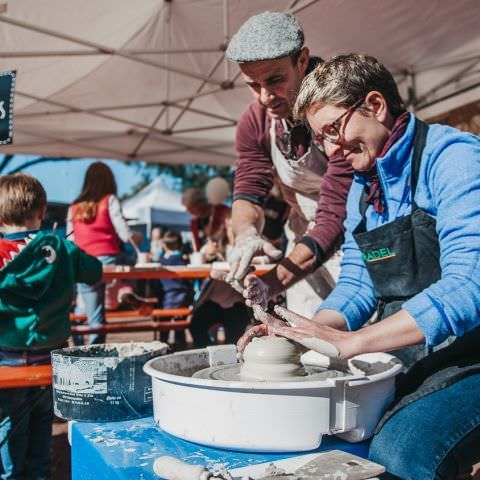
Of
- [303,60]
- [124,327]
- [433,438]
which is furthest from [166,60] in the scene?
[433,438]

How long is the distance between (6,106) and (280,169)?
1.49 meters

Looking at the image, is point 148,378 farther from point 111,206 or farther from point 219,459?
point 111,206

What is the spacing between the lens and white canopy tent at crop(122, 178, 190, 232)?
38.7ft

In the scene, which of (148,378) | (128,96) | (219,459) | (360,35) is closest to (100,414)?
(148,378)

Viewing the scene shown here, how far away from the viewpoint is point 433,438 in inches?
39.5

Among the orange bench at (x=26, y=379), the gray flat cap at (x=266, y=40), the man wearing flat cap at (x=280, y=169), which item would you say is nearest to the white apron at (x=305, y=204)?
the man wearing flat cap at (x=280, y=169)

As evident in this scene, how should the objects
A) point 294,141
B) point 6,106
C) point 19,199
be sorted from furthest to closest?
point 6,106
point 19,199
point 294,141

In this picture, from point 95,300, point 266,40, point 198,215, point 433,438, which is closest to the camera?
point 433,438

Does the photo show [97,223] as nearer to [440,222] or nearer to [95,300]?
[95,300]

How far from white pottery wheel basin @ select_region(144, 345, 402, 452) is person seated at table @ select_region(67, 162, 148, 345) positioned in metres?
3.22

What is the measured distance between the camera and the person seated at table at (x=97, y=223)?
412cm

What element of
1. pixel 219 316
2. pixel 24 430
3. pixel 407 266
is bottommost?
pixel 24 430

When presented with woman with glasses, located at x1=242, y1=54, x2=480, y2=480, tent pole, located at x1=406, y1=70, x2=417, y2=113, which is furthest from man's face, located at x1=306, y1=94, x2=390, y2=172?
tent pole, located at x1=406, y1=70, x2=417, y2=113

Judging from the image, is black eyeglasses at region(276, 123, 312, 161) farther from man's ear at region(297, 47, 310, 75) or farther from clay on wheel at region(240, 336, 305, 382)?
clay on wheel at region(240, 336, 305, 382)
